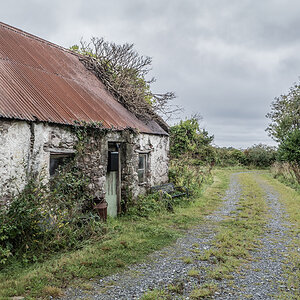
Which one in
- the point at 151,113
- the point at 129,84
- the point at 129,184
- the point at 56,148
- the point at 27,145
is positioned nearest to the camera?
the point at 27,145

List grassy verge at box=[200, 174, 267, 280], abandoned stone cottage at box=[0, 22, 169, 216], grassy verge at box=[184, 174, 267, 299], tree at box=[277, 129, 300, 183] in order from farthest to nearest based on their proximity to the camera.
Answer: tree at box=[277, 129, 300, 183] < abandoned stone cottage at box=[0, 22, 169, 216] < grassy verge at box=[200, 174, 267, 280] < grassy verge at box=[184, 174, 267, 299]

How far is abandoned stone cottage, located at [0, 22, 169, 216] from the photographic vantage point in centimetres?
573

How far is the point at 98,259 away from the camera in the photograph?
5051 millimetres

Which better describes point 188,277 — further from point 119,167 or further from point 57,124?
point 119,167

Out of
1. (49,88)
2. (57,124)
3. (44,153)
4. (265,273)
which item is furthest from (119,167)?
(265,273)

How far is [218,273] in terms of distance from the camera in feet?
15.2

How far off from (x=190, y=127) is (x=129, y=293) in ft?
59.7

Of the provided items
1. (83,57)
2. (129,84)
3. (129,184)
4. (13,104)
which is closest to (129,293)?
(13,104)

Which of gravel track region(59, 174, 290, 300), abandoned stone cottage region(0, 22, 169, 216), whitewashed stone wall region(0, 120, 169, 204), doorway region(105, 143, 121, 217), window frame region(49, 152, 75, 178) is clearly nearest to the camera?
gravel track region(59, 174, 290, 300)

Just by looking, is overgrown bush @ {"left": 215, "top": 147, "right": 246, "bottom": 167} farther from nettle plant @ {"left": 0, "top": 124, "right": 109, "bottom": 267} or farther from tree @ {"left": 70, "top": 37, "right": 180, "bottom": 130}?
nettle plant @ {"left": 0, "top": 124, "right": 109, "bottom": 267}

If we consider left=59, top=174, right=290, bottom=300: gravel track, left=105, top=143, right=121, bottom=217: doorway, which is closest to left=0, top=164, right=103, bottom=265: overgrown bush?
left=59, top=174, right=290, bottom=300: gravel track

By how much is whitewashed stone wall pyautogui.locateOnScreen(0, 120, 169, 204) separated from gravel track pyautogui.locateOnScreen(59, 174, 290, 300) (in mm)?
2616

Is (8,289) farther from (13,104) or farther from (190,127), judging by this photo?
(190,127)

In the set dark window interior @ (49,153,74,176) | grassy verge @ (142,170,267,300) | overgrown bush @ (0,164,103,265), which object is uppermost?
dark window interior @ (49,153,74,176)
